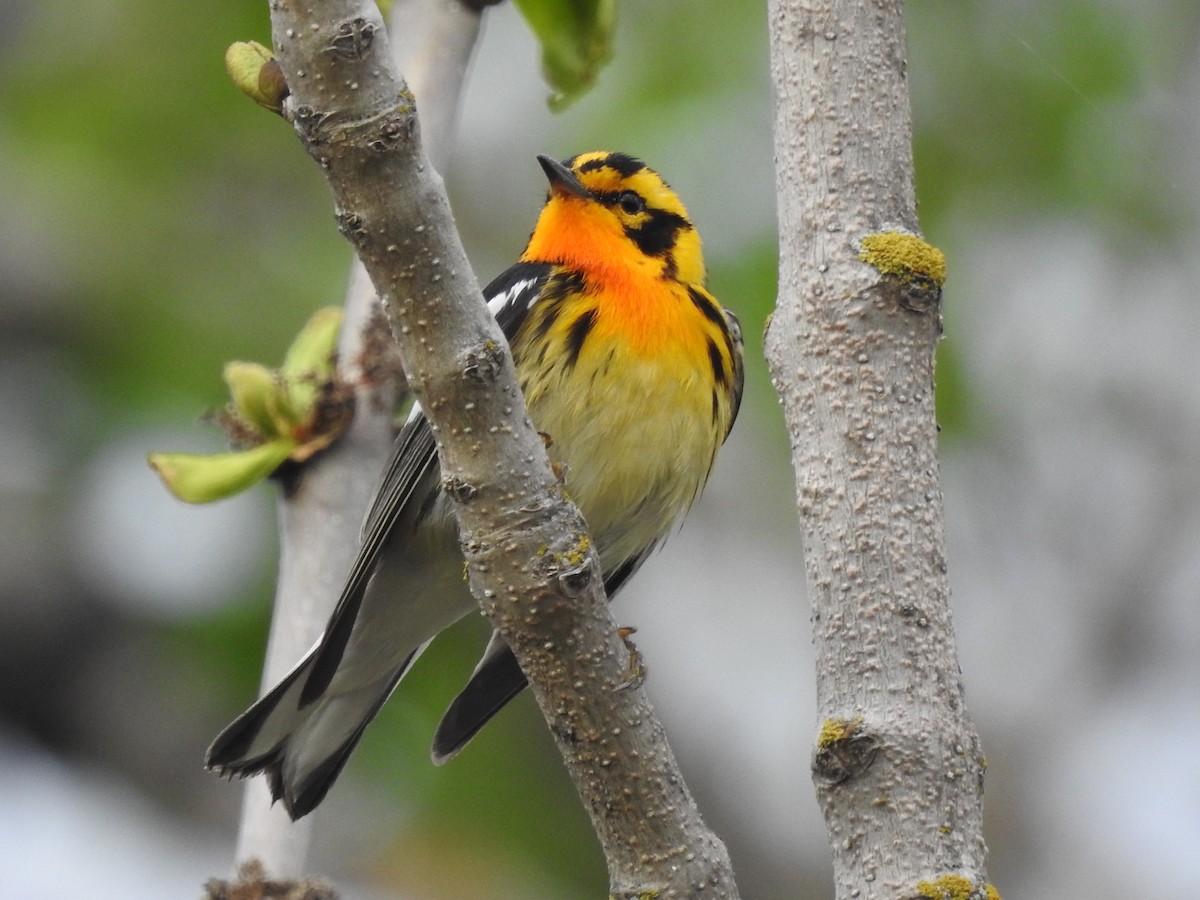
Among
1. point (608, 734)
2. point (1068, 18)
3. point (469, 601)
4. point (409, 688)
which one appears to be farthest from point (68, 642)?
point (1068, 18)

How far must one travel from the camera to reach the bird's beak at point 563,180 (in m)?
4.27

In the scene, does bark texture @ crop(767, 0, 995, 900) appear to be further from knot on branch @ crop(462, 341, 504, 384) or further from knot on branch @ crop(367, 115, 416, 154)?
knot on branch @ crop(367, 115, 416, 154)

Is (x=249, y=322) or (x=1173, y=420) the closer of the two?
(x=249, y=322)

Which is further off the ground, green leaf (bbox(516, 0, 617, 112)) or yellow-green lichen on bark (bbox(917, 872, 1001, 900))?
green leaf (bbox(516, 0, 617, 112))

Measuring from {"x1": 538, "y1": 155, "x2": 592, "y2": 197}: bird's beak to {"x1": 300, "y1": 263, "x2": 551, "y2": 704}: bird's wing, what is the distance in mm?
337

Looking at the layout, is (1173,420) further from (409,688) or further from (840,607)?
(840,607)

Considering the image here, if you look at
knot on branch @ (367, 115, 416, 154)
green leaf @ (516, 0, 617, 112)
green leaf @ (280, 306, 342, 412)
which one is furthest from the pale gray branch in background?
knot on branch @ (367, 115, 416, 154)

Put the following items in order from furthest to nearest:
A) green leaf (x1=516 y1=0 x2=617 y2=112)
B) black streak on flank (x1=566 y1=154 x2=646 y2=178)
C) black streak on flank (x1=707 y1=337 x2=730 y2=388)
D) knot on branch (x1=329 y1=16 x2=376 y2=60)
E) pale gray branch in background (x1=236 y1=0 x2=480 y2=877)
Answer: black streak on flank (x1=566 y1=154 x2=646 y2=178) → black streak on flank (x1=707 y1=337 x2=730 y2=388) → green leaf (x1=516 y1=0 x2=617 y2=112) → pale gray branch in background (x1=236 y1=0 x2=480 y2=877) → knot on branch (x1=329 y1=16 x2=376 y2=60)

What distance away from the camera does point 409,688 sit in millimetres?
5668

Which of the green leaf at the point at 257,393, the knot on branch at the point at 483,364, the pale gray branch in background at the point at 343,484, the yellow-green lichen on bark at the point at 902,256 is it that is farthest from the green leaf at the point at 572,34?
the knot on branch at the point at 483,364

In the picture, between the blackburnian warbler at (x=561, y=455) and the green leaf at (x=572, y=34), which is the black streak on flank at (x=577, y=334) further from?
the green leaf at (x=572, y=34)

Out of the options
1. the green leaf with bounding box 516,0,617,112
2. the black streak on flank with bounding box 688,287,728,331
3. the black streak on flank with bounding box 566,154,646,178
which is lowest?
the black streak on flank with bounding box 688,287,728,331

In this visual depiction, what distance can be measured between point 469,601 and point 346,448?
983 mm

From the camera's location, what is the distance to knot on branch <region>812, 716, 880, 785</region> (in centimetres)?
229
